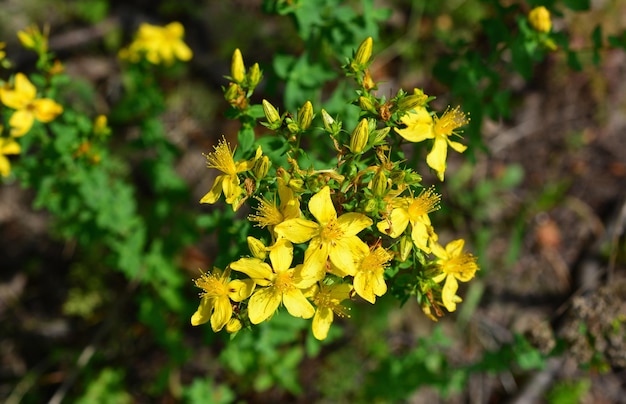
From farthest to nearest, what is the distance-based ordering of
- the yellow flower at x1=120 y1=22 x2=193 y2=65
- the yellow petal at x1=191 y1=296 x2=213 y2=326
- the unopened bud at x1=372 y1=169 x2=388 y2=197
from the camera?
1. the yellow flower at x1=120 y1=22 x2=193 y2=65
2. the yellow petal at x1=191 y1=296 x2=213 y2=326
3. the unopened bud at x1=372 y1=169 x2=388 y2=197

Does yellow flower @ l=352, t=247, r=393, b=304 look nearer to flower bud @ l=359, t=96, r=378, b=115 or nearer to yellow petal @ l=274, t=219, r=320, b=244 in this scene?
yellow petal @ l=274, t=219, r=320, b=244

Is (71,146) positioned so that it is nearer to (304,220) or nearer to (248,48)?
(304,220)

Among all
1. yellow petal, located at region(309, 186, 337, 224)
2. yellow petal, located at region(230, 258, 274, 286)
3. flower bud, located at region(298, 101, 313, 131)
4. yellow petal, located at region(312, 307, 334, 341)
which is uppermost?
flower bud, located at region(298, 101, 313, 131)

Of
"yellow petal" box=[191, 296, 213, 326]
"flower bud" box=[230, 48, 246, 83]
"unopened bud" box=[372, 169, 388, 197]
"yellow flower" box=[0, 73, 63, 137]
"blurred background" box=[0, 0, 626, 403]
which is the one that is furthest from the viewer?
"blurred background" box=[0, 0, 626, 403]

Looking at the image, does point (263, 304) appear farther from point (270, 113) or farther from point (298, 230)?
point (270, 113)

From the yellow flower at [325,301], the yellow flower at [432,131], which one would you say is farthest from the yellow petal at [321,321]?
the yellow flower at [432,131]

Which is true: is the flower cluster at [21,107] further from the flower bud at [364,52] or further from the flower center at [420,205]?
the flower center at [420,205]

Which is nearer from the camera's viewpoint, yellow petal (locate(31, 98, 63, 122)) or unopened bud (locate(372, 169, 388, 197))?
unopened bud (locate(372, 169, 388, 197))

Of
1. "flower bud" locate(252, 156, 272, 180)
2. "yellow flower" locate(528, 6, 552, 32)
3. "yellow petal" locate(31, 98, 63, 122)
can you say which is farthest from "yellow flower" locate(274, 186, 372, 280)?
"yellow petal" locate(31, 98, 63, 122)
